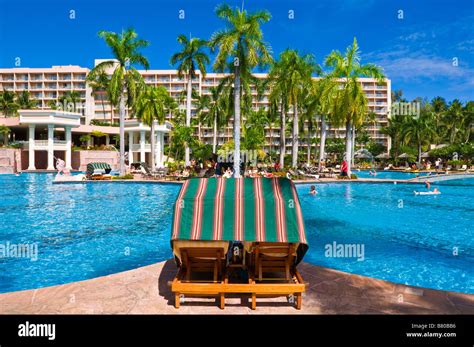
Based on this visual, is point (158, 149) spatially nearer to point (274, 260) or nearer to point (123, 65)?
point (123, 65)

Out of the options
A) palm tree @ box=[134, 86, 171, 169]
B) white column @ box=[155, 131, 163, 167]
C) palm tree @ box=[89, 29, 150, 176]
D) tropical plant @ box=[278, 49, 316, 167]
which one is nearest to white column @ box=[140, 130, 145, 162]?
white column @ box=[155, 131, 163, 167]

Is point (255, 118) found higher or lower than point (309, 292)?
higher

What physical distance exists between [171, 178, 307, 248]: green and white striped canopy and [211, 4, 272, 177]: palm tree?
64.4 feet

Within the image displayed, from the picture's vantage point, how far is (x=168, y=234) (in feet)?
41.9

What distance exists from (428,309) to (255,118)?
49303 mm

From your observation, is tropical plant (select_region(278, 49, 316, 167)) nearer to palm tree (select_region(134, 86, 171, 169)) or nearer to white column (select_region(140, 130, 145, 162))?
palm tree (select_region(134, 86, 171, 169))

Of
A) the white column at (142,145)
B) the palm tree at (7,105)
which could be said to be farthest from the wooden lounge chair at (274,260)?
the palm tree at (7,105)

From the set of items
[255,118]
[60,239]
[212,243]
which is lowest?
[60,239]

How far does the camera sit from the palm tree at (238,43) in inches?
1015
